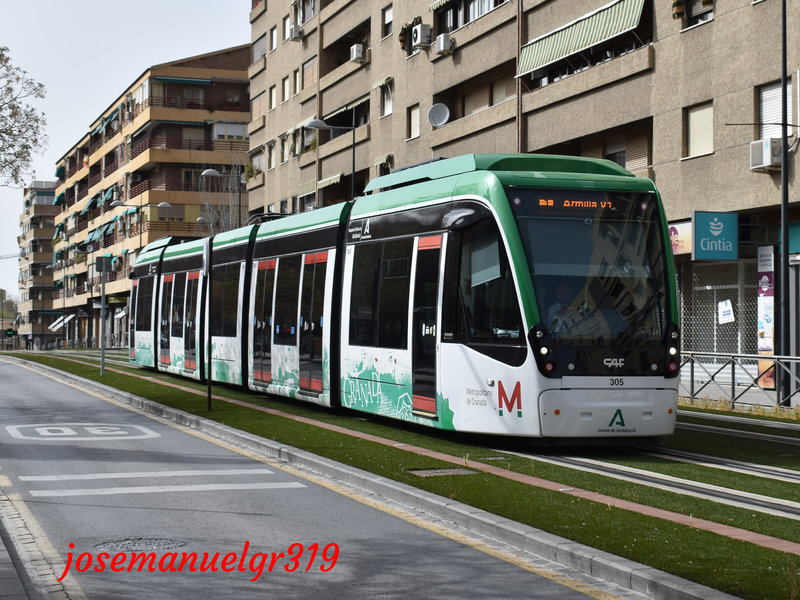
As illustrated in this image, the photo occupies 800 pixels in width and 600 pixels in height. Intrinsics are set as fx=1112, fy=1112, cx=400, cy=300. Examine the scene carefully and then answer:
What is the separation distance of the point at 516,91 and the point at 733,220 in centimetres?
1031

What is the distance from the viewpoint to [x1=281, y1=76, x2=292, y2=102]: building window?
5525 cm

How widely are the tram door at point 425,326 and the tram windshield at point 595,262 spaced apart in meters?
1.63

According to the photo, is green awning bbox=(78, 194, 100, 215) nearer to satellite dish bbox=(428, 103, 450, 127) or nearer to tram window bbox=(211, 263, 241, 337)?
satellite dish bbox=(428, 103, 450, 127)

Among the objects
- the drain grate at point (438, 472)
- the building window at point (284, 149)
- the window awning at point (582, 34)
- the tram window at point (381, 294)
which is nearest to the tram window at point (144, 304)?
the window awning at point (582, 34)

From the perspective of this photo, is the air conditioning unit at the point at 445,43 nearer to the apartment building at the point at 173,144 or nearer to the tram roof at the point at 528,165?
the tram roof at the point at 528,165

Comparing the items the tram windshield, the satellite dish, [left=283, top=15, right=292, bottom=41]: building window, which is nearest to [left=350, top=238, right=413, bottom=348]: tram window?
the tram windshield

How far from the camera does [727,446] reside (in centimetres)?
1358

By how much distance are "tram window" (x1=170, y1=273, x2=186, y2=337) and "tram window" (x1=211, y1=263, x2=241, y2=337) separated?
3.14 meters

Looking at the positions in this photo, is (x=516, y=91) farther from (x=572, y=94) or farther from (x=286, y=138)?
(x=286, y=138)

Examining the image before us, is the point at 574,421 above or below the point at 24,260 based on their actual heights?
below

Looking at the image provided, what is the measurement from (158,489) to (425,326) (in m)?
4.84

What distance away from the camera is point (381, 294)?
607 inches

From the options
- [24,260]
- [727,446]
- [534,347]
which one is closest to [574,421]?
[534,347]

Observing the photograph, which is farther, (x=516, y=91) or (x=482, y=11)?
(x=482, y=11)
